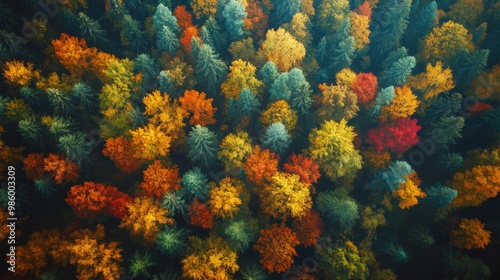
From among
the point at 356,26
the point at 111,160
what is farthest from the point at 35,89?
the point at 356,26

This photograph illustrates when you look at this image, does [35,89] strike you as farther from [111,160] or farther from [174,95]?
Answer: [174,95]

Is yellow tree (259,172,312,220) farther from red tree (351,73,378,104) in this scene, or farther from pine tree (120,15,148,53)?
pine tree (120,15,148,53)

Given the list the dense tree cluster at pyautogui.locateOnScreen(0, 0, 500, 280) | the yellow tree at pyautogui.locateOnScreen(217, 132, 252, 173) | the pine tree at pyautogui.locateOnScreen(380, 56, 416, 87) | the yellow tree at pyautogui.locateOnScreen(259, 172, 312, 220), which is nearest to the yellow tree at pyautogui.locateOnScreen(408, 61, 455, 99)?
the dense tree cluster at pyautogui.locateOnScreen(0, 0, 500, 280)

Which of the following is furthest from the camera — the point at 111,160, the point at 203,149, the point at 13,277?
the point at 111,160

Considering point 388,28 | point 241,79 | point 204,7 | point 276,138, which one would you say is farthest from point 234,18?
point 388,28

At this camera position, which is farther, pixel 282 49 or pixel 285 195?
pixel 282 49

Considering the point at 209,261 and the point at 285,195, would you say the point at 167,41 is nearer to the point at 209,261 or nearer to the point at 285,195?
the point at 285,195
